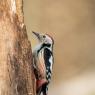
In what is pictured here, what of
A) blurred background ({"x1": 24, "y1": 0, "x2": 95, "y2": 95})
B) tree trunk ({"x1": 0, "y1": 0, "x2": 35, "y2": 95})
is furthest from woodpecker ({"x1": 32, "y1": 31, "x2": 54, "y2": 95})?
blurred background ({"x1": 24, "y1": 0, "x2": 95, "y2": 95})

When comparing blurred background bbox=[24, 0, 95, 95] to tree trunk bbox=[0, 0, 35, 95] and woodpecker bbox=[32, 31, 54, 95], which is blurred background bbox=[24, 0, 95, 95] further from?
tree trunk bbox=[0, 0, 35, 95]

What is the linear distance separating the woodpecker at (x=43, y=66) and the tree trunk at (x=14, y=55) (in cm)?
11

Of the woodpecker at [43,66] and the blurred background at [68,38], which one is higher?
the woodpecker at [43,66]

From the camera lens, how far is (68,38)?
16.6 ft

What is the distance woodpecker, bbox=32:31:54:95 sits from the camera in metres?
2.56

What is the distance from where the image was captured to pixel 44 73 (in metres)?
2.61

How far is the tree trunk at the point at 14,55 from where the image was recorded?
7.82 ft

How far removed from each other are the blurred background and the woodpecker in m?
2.20

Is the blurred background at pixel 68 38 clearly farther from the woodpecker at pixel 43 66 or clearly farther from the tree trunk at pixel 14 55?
the tree trunk at pixel 14 55

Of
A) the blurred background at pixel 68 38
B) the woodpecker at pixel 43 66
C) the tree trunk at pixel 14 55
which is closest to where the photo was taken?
the tree trunk at pixel 14 55

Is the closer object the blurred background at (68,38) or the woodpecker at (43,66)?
the woodpecker at (43,66)

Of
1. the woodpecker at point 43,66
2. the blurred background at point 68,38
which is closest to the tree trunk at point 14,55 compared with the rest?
the woodpecker at point 43,66

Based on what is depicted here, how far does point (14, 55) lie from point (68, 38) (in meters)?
2.69

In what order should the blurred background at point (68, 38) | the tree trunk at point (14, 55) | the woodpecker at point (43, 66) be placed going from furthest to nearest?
the blurred background at point (68, 38) → the woodpecker at point (43, 66) → the tree trunk at point (14, 55)
